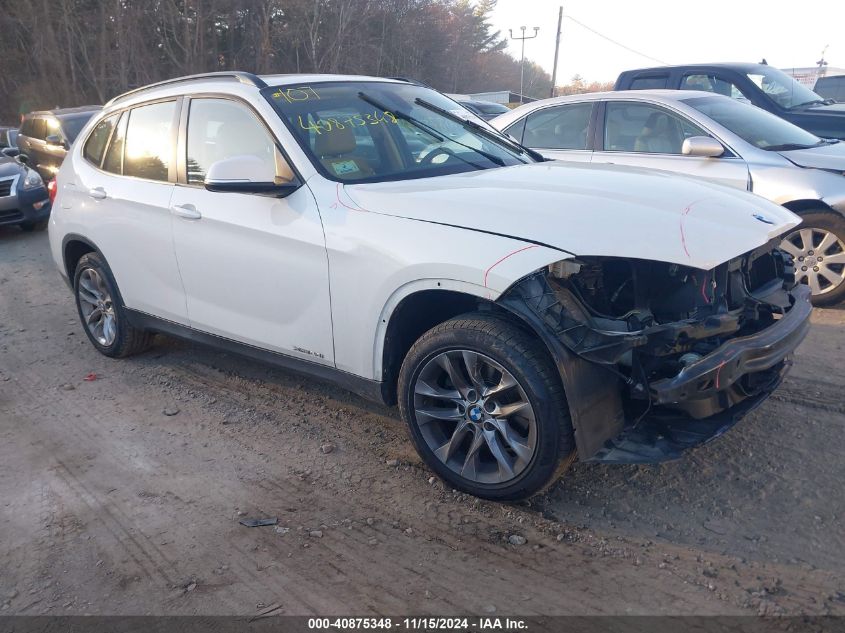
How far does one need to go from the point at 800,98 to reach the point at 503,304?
298 inches

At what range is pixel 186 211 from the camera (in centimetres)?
418

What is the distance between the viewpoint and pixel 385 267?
326 cm

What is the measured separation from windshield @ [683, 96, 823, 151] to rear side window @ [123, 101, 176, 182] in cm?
448

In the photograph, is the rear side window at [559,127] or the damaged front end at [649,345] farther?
the rear side window at [559,127]

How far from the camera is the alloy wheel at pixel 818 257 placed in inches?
223

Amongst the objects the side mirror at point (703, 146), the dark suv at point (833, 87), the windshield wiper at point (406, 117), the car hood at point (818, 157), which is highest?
the windshield wiper at point (406, 117)

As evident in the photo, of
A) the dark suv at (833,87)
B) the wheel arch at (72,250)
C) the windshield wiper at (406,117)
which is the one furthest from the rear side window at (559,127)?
the dark suv at (833,87)

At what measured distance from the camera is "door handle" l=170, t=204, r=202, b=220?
4113 millimetres

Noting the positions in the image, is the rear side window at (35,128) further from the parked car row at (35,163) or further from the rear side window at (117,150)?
the rear side window at (117,150)

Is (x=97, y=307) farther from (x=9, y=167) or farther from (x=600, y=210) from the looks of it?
(x=9, y=167)

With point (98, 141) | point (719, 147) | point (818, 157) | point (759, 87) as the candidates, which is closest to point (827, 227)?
point (818, 157)

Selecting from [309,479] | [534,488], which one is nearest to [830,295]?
[534,488]

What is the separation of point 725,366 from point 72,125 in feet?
40.5

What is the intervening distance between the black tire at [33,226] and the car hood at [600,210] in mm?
9265
